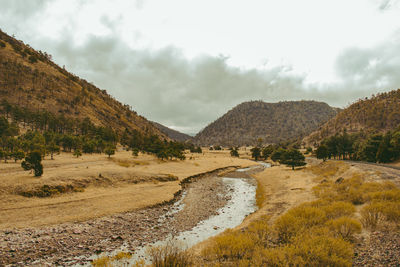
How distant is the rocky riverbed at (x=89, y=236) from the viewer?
13.6m

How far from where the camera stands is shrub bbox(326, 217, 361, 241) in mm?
11321

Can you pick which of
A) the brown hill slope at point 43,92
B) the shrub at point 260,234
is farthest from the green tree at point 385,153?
the brown hill slope at point 43,92

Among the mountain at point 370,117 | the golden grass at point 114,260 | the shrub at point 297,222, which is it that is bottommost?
the golden grass at point 114,260

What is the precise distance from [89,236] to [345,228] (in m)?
19.6

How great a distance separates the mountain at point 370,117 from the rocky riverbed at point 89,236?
13065cm

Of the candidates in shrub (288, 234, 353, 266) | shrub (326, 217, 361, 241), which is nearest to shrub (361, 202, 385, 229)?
shrub (326, 217, 361, 241)

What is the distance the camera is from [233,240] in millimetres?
11117

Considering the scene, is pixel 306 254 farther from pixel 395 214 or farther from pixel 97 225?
pixel 97 225

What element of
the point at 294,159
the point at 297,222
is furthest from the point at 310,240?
the point at 294,159

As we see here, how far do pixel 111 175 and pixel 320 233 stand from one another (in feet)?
117

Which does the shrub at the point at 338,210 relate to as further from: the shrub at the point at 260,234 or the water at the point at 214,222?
the water at the point at 214,222

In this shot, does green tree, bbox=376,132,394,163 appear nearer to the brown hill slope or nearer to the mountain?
the mountain

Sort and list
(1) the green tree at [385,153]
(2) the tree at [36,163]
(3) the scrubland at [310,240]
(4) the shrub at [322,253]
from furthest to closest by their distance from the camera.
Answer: (1) the green tree at [385,153]
(2) the tree at [36,163]
(3) the scrubland at [310,240]
(4) the shrub at [322,253]

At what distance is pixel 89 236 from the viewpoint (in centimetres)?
1666
